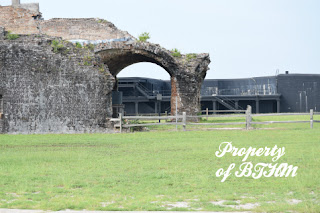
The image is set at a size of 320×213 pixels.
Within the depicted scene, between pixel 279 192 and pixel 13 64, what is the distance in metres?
17.9

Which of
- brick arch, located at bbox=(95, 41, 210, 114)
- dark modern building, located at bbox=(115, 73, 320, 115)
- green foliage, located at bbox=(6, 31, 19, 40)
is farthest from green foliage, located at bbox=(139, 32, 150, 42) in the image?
dark modern building, located at bbox=(115, 73, 320, 115)

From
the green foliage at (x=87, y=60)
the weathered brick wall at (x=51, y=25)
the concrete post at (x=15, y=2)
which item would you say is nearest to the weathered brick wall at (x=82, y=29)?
the weathered brick wall at (x=51, y=25)

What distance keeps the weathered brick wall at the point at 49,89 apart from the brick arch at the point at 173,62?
2.35m

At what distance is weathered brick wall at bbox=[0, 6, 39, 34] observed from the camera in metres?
29.9

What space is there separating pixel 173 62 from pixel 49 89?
6.76 m

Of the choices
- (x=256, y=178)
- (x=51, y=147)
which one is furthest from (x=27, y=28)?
(x=256, y=178)

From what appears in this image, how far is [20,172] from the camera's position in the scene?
10102 millimetres

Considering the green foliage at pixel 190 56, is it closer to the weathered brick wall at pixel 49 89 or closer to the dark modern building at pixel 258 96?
the weathered brick wall at pixel 49 89

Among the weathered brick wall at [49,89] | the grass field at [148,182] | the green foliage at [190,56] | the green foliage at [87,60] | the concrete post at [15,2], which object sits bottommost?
the grass field at [148,182]

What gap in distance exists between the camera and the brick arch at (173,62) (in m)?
25.6

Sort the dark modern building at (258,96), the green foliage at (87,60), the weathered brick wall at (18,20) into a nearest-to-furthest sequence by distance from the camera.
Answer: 1. the green foliage at (87,60)
2. the weathered brick wall at (18,20)
3. the dark modern building at (258,96)

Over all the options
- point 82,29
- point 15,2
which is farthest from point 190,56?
point 15,2

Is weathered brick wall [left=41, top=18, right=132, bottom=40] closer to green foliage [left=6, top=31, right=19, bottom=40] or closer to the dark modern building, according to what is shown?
green foliage [left=6, top=31, right=19, bottom=40]

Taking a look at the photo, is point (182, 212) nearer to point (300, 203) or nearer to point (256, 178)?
point (300, 203)
